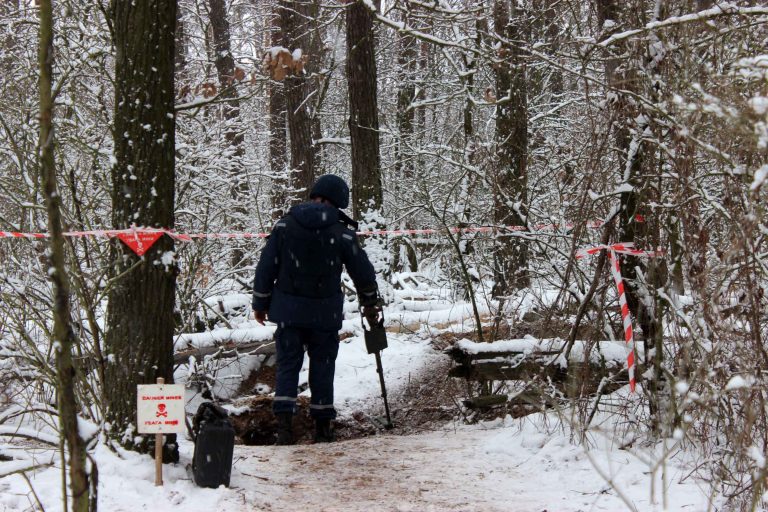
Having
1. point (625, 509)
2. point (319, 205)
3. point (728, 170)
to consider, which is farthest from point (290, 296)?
point (728, 170)

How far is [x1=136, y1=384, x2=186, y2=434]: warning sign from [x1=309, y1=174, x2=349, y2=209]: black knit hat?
2534 millimetres

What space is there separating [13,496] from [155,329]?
115 cm

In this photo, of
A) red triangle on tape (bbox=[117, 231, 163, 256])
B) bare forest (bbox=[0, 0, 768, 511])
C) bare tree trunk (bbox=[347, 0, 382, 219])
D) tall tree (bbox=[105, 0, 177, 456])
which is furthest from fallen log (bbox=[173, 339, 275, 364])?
bare tree trunk (bbox=[347, 0, 382, 219])

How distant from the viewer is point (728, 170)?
139 inches

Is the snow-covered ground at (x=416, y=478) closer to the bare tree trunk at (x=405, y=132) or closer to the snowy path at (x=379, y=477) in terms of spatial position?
the snowy path at (x=379, y=477)

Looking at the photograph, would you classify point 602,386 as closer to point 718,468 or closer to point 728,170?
point 718,468

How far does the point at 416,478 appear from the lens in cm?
470

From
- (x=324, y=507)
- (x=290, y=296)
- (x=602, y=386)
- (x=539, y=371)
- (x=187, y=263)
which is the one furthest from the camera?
(x=187, y=263)

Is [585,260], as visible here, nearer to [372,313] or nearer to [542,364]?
[542,364]

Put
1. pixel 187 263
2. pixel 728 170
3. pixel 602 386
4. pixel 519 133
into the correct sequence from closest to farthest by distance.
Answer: pixel 728 170
pixel 602 386
pixel 187 263
pixel 519 133

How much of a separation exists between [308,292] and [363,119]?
5349mm

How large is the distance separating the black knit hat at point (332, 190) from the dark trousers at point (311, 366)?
44.9 inches

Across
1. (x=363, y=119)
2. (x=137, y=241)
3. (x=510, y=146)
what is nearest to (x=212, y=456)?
(x=137, y=241)

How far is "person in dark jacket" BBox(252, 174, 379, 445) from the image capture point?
20.2ft
